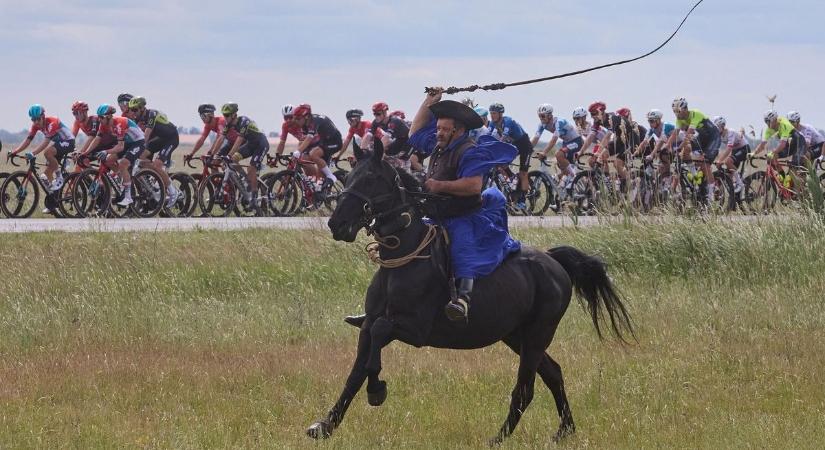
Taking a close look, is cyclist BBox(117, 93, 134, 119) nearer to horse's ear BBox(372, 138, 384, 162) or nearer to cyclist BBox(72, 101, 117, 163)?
cyclist BBox(72, 101, 117, 163)

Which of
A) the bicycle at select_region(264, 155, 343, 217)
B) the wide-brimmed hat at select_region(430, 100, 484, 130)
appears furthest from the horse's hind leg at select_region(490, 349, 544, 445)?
the bicycle at select_region(264, 155, 343, 217)

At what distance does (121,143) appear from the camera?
76.8 ft

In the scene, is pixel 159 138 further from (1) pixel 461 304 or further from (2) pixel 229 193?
(1) pixel 461 304

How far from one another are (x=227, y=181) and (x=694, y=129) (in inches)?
360

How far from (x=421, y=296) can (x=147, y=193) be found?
55.7ft

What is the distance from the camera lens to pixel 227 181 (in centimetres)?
2525

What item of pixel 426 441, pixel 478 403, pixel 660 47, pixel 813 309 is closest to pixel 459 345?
pixel 426 441

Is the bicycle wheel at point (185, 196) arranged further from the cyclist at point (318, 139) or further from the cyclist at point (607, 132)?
the cyclist at point (607, 132)

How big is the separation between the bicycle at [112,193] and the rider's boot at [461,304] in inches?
624

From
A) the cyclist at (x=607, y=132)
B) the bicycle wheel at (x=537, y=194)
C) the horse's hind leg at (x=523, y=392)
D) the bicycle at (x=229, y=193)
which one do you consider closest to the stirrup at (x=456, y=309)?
the horse's hind leg at (x=523, y=392)

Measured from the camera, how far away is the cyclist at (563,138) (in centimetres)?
2636

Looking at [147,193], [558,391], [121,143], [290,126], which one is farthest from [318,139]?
[558,391]

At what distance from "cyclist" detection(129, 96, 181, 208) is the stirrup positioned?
16.9m

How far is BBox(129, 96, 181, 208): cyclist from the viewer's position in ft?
79.6
